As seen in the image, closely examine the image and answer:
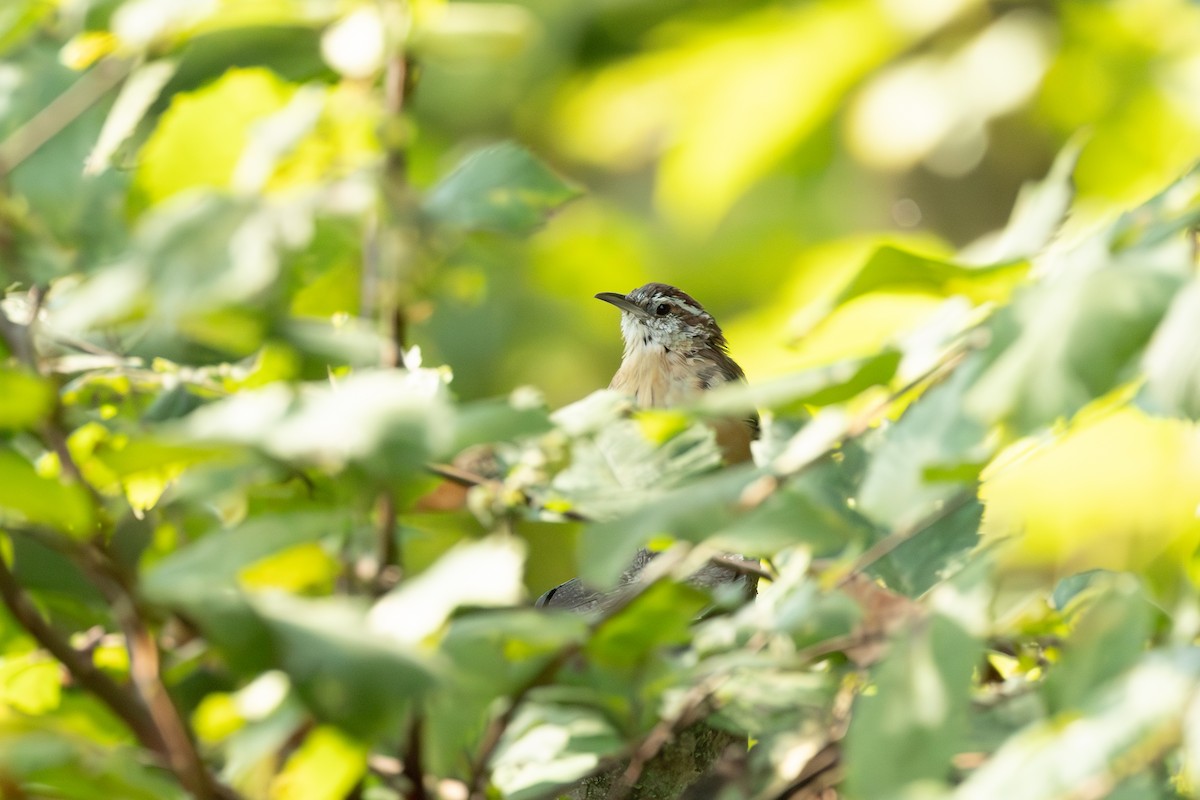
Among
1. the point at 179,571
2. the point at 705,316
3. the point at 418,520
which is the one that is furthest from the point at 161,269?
the point at 705,316

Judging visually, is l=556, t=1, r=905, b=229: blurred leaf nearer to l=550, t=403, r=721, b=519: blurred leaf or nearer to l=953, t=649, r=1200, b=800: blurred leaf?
l=550, t=403, r=721, b=519: blurred leaf

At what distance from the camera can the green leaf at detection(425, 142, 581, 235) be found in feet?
3.21

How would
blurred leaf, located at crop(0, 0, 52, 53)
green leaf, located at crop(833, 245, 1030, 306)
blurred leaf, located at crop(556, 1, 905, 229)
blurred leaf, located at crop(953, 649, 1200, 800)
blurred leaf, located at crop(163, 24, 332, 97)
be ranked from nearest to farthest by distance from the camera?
blurred leaf, located at crop(953, 649, 1200, 800) → green leaf, located at crop(833, 245, 1030, 306) → blurred leaf, located at crop(0, 0, 52, 53) → blurred leaf, located at crop(163, 24, 332, 97) → blurred leaf, located at crop(556, 1, 905, 229)

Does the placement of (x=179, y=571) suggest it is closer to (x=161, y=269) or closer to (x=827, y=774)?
(x=161, y=269)

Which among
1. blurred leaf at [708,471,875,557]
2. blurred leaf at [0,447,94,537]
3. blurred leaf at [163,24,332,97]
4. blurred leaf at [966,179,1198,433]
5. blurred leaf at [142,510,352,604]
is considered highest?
blurred leaf at [163,24,332,97]

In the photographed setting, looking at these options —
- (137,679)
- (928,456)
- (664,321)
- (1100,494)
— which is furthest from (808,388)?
(1100,494)

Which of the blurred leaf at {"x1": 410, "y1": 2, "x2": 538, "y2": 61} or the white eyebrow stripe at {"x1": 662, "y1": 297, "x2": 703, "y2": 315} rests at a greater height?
Answer: the blurred leaf at {"x1": 410, "y1": 2, "x2": 538, "y2": 61}

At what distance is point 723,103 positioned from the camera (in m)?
4.79

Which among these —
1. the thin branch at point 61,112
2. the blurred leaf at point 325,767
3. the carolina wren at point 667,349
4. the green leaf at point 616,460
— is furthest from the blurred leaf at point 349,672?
the carolina wren at point 667,349

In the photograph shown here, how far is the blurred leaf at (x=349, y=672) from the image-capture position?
0.68 metres

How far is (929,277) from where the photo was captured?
104cm

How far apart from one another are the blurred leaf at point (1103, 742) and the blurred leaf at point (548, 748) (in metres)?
0.35

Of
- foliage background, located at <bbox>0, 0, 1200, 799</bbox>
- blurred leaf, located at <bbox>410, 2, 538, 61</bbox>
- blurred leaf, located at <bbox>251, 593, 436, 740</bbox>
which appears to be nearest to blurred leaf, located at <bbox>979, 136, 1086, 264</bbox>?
foliage background, located at <bbox>0, 0, 1200, 799</bbox>

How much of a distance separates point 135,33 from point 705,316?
134 inches
